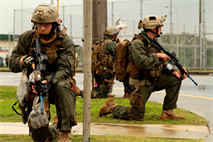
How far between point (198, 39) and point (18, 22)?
562 inches

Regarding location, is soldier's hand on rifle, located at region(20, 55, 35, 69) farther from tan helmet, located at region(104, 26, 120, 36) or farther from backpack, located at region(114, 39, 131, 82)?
tan helmet, located at region(104, 26, 120, 36)

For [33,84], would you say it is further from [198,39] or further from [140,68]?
[198,39]

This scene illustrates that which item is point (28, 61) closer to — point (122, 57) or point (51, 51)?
point (51, 51)

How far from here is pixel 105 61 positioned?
9.86m

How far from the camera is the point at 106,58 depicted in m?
9.81

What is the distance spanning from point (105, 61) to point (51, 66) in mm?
4997

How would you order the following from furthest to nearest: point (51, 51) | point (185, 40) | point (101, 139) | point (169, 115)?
point (185, 40), point (169, 115), point (101, 139), point (51, 51)

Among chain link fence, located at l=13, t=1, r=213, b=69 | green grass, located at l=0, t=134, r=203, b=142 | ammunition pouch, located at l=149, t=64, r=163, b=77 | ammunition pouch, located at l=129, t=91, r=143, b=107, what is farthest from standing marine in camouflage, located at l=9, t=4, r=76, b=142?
chain link fence, located at l=13, t=1, r=213, b=69

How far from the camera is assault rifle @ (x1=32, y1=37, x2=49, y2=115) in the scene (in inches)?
175

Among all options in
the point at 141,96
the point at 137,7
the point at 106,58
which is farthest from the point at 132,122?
the point at 137,7

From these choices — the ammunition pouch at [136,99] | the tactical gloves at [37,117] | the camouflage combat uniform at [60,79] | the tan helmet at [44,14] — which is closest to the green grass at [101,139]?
the camouflage combat uniform at [60,79]

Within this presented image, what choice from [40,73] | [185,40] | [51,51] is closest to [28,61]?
[40,73]

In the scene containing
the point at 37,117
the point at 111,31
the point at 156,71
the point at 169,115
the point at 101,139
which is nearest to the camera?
the point at 37,117

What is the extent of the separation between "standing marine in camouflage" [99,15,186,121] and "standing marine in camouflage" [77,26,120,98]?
284 centimetres
